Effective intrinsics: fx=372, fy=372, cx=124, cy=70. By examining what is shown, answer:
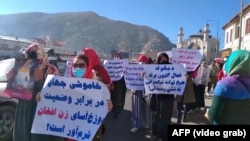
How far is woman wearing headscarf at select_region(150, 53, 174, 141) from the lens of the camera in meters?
7.14

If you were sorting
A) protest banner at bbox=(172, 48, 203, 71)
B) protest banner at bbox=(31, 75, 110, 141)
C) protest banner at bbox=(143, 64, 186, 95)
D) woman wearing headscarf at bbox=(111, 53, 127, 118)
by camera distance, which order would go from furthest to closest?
woman wearing headscarf at bbox=(111, 53, 127, 118), protest banner at bbox=(172, 48, 203, 71), protest banner at bbox=(143, 64, 186, 95), protest banner at bbox=(31, 75, 110, 141)

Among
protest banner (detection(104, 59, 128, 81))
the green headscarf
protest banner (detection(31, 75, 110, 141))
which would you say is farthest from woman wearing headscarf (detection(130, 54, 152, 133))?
the green headscarf

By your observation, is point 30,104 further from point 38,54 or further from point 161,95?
point 161,95

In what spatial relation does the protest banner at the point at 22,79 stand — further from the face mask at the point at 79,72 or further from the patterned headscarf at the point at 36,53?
the face mask at the point at 79,72

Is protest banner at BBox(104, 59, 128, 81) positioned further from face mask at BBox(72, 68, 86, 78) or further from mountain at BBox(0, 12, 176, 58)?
mountain at BBox(0, 12, 176, 58)

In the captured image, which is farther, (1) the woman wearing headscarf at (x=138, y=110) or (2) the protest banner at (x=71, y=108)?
(1) the woman wearing headscarf at (x=138, y=110)

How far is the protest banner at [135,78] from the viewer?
8.43m

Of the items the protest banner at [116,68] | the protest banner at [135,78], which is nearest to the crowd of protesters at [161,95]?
the protest banner at [135,78]

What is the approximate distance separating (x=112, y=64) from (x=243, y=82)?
5.95 metres

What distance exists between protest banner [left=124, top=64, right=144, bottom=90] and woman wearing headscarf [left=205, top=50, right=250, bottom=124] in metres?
4.39

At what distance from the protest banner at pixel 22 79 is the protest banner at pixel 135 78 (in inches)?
150

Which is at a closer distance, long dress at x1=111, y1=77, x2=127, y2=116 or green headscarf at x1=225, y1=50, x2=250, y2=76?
green headscarf at x1=225, y1=50, x2=250, y2=76

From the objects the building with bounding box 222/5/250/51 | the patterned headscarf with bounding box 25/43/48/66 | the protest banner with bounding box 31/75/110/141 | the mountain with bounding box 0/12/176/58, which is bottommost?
the protest banner with bounding box 31/75/110/141

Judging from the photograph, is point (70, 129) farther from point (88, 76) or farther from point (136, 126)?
point (136, 126)
